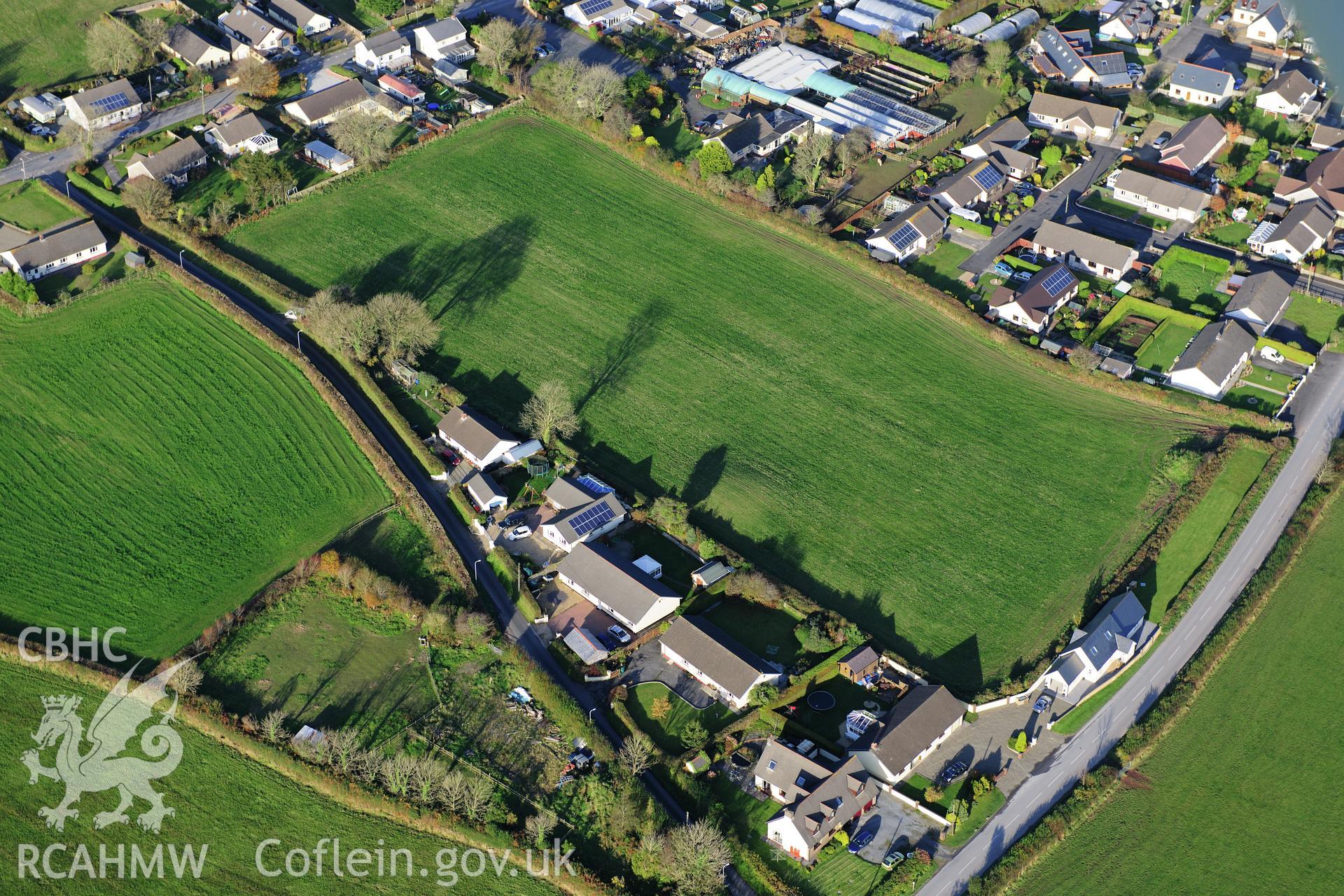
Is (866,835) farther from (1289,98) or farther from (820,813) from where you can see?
(1289,98)

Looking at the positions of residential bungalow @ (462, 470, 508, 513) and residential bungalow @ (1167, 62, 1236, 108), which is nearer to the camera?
residential bungalow @ (462, 470, 508, 513)

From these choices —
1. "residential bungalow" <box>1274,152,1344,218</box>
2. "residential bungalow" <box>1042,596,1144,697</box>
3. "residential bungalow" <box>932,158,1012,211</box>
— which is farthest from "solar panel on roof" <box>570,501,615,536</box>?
"residential bungalow" <box>1274,152,1344,218</box>

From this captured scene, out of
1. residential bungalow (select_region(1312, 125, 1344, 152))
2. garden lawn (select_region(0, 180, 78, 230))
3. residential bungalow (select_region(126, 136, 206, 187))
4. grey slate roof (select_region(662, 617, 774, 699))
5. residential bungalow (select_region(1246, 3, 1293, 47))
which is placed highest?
residential bungalow (select_region(1246, 3, 1293, 47))

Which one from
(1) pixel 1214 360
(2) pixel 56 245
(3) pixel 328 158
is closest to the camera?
(1) pixel 1214 360

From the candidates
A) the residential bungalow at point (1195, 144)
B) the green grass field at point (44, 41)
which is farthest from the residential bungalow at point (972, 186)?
the green grass field at point (44, 41)

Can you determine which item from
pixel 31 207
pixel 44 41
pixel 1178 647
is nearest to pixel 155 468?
pixel 31 207

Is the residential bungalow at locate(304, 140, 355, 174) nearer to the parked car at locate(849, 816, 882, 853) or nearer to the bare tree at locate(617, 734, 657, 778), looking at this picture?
the bare tree at locate(617, 734, 657, 778)
